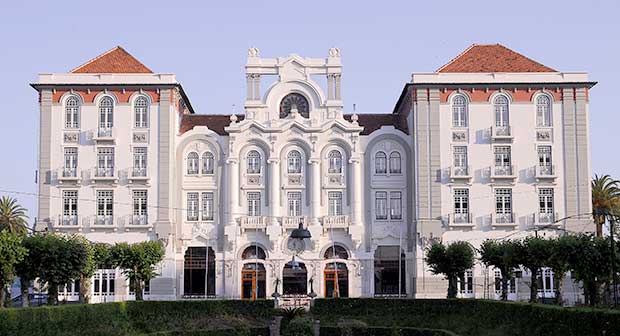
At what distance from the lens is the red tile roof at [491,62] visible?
68.8m

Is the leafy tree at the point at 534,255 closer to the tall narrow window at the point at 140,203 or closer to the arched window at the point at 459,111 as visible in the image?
the arched window at the point at 459,111

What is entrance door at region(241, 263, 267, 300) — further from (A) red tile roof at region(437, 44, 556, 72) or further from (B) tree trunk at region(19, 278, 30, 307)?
(B) tree trunk at region(19, 278, 30, 307)

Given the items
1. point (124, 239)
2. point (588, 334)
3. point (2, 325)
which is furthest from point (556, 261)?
point (124, 239)

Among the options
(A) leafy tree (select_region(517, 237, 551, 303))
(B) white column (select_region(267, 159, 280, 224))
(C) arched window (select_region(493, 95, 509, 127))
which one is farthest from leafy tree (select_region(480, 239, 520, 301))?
(B) white column (select_region(267, 159, 280, 224))

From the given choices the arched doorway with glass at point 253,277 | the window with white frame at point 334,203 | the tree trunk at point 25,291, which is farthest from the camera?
the window with white frame at point 334,203

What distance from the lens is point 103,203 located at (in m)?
67.4

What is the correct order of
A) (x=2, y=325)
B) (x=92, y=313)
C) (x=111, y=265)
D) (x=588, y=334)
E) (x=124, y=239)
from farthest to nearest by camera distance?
(x=124, y=239) → (x=111, y=265) → (x=92, y=313) → (x=2, y=325) → (x=588, y=334)

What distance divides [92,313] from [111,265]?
46.0 feet

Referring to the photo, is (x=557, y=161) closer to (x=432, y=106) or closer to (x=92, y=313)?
(x=432, y=106)

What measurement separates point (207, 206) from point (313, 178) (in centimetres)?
743

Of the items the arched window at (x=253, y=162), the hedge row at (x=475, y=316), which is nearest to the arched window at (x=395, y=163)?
the arched window at (x=253, y=162)

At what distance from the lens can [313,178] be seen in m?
68.6

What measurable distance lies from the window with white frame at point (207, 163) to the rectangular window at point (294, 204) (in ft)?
18.7

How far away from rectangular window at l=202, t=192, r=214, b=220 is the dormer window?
7.43m
